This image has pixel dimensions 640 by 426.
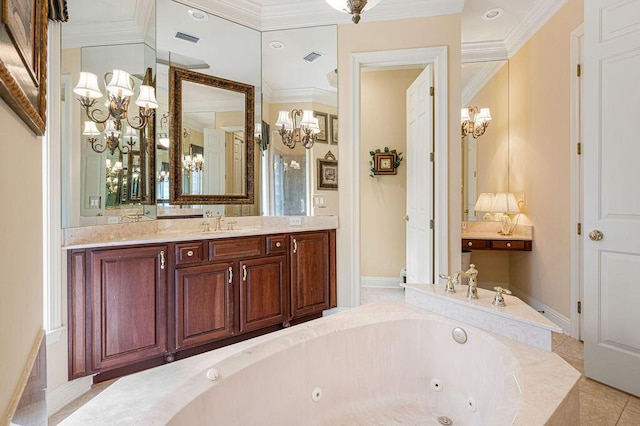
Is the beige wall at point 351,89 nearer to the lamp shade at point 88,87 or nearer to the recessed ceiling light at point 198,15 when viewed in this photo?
the recessed ceiling light at point 198,15

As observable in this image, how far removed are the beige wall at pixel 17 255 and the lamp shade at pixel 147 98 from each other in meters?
1.90

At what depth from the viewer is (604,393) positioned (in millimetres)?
1998

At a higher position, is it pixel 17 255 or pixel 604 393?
pixel 17 255

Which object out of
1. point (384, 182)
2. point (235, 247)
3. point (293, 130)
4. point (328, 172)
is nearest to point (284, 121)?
point (293, 130)

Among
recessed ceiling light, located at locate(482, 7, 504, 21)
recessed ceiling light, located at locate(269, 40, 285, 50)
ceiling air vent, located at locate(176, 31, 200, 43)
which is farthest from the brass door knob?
ceiling air vent, located at locate(176, 31, 200, 43)

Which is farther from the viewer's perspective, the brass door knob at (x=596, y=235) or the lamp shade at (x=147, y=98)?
the lamp shade at (x=147, y=98)

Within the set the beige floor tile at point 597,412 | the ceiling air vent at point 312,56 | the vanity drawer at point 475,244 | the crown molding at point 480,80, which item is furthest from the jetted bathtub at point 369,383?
the crown molding at point 480,80

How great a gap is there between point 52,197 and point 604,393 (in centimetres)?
334

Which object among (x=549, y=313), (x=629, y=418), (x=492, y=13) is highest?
(x=492, y=13)

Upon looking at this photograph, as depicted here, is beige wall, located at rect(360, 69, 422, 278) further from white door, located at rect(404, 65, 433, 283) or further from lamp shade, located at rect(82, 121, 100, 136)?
lamp shade, located at rect(82, 121, 100, 136)

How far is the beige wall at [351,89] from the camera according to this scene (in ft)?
10.1

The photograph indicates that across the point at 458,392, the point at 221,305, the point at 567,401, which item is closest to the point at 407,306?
the point at 458,392

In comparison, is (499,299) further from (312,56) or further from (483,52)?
(483,52)

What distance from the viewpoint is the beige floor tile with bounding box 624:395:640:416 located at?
1.86 meters
